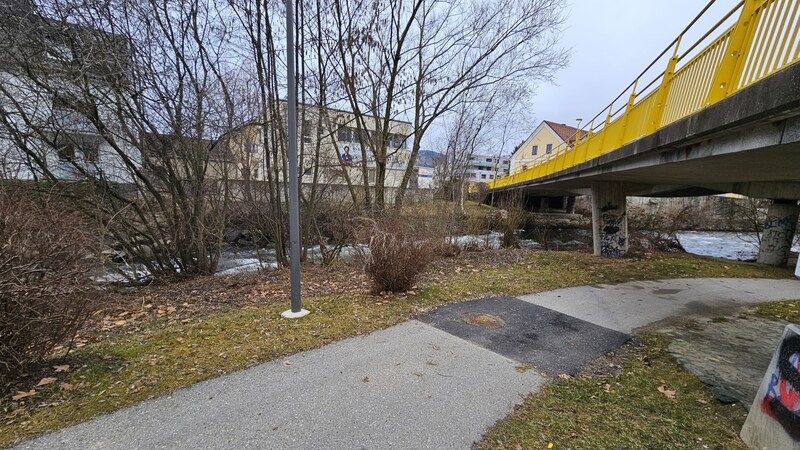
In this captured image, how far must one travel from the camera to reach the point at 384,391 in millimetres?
3061

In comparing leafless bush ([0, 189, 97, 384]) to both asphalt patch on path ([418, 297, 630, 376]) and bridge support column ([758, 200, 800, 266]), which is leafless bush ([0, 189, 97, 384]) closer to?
asphalt patch on path ([418, 297, 630, 376])

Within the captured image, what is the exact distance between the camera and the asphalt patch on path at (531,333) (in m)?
3.88

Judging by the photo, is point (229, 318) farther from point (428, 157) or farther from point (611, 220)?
point (428, 157)

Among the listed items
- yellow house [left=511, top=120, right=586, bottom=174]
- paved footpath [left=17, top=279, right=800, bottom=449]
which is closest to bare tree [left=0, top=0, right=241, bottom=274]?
paved footpath [left=17, top=279, right=800, bottom=449]

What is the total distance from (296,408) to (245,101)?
8455 mm

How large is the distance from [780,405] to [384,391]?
2.84m

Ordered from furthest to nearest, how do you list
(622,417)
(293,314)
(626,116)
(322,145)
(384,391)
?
(322,145), (626,116), (293,314), (384,391), (622,417)

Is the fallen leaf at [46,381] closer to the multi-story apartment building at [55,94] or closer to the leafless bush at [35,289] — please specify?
the leafless bush at [35,289]

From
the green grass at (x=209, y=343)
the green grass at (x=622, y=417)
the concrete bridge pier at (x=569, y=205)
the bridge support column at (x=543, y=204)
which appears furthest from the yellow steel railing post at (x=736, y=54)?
the concrete bridge pier at (x=569, y=205)

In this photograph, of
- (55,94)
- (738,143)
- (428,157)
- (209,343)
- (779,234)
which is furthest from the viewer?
(428,157)

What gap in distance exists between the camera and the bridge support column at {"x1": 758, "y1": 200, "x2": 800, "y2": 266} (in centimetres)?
1184

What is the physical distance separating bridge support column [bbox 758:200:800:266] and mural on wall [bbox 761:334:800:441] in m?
14.4

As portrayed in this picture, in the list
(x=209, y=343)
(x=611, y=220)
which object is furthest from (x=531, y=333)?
(x=611, y=220)

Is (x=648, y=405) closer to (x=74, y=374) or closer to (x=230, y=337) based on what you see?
(x=230, y=337)
